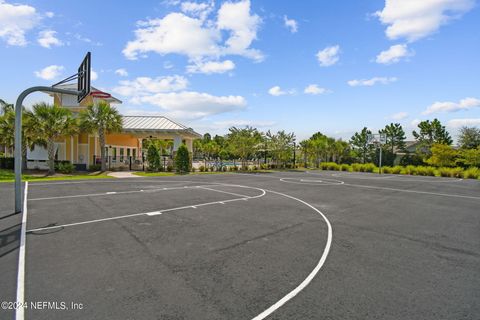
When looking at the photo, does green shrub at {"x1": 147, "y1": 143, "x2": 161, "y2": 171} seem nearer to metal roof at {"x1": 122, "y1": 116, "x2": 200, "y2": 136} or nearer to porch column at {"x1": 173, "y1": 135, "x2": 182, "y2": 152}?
porch column at {"x1": 173, "y1": 135, "x2": 182, "y2": 152}

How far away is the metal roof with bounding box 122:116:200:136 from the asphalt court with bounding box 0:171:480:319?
21348 mm

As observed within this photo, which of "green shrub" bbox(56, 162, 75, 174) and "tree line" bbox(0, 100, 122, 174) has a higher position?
"tree line" bbox(0, 100, 122, 174)

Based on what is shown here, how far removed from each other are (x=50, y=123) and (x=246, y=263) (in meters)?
24.9

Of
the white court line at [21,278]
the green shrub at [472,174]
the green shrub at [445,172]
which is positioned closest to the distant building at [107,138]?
the white court line at [21,278]

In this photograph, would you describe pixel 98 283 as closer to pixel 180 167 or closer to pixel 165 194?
pixel 165 194

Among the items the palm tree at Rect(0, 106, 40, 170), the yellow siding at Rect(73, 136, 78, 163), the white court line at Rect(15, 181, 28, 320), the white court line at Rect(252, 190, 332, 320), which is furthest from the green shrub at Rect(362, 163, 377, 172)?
the palm tree at Rect(0, 106, 40, 170)

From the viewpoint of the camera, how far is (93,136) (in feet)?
97.6

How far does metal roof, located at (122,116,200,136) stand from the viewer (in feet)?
103

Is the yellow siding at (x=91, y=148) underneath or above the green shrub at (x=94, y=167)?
above

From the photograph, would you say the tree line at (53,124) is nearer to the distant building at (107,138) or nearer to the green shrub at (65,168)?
the green shrub at (65,168)

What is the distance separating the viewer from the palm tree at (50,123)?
23.1 m

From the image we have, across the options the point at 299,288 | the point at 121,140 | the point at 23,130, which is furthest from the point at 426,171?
the point at 23,130

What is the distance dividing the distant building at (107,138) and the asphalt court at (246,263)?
810 inches

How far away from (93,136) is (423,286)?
105 ft
